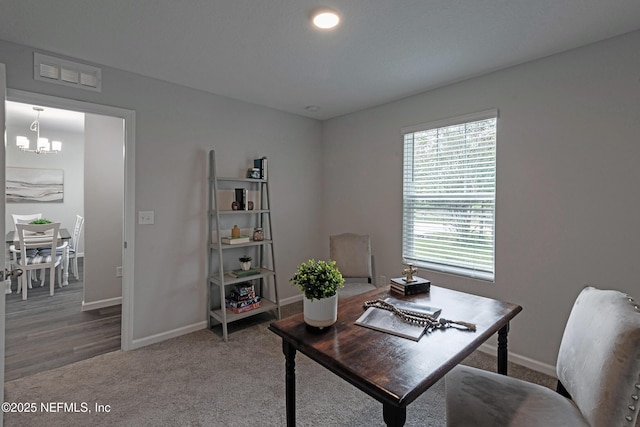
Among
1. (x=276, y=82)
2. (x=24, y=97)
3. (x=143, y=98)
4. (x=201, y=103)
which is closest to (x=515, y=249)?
(x=276, y=82)

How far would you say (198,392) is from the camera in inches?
82.9

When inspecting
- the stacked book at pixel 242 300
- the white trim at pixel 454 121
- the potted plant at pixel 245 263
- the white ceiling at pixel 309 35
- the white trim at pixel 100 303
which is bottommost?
the white trim at pixel 100 303

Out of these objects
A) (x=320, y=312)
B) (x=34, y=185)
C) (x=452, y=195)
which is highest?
(x=34, y=185)

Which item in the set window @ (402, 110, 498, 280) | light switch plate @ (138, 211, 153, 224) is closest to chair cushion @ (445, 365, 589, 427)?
window @ (402, 110, 498, 280)

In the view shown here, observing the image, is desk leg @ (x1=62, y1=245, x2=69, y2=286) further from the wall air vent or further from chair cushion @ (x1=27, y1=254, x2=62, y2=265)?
the wall air vent

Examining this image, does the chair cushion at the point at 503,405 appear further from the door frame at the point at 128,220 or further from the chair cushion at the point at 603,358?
the door frame at the point at 128,220

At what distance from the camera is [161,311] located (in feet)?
9.37

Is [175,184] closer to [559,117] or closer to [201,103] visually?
[201,103]

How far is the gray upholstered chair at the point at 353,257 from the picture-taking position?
3301 mm

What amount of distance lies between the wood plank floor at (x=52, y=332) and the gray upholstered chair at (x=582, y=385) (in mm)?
2868

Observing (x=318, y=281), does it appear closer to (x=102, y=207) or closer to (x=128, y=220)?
(x=128, y=220)

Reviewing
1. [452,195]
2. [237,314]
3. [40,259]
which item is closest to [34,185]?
[40,259]

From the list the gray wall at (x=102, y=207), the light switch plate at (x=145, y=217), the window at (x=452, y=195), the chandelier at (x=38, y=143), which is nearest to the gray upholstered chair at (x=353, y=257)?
the window at (x=452, y=195)

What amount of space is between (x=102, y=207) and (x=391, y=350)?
3943 mm
